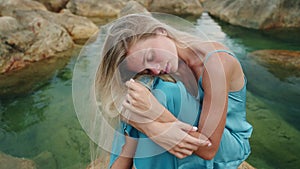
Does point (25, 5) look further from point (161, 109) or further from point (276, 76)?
point (161, 109)

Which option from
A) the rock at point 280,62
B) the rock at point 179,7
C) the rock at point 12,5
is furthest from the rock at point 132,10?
the rock at point 179,7

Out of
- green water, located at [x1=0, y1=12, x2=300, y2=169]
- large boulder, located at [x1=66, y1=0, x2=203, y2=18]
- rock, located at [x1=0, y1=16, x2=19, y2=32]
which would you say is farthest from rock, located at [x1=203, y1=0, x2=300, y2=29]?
rock, located at [x1=0, y1=16, x2=19, y2=32]

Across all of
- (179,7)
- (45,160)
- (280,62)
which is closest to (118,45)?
(45,160)

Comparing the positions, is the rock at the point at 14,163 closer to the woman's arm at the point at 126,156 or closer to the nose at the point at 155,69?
the woman's arm at the point at 126,156

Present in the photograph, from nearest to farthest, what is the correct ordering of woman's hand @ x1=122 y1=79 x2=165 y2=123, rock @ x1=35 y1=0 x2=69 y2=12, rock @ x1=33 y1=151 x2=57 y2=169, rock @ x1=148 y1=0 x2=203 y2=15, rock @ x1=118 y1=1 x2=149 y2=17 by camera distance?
woman's hand @ x1=122 y1=79 x2=165 y2=123 < rock @ x1=118 y1=1 x2=149 y2=17 < rock @ x1=33 y1=151 x2=57 y2=169 < rock @ x1=148 y1=0 x2=203 y2=15 < rock @ x1=35 y1=0 x2=69 y2=12

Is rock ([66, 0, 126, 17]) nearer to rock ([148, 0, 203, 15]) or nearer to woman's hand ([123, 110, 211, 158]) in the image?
rock ([148, 0, 203, 15])

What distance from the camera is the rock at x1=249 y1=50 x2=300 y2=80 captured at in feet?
14.6

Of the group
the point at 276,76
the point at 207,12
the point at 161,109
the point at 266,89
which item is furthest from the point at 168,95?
the point at 207,12

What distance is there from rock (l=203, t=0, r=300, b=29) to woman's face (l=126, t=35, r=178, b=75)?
21.0 feet

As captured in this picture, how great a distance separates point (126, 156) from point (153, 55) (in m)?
0.51

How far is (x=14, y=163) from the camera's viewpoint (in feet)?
8.48

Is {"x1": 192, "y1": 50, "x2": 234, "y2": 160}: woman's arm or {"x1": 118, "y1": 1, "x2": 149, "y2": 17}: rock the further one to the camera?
{"x1": 118, "y1": 1, "x2": 149, "y2": 17}: rock

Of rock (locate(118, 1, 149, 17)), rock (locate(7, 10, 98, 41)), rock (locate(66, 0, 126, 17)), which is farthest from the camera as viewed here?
rock (locate(66, 0, 126, 17))

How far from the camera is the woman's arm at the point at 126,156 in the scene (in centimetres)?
138
